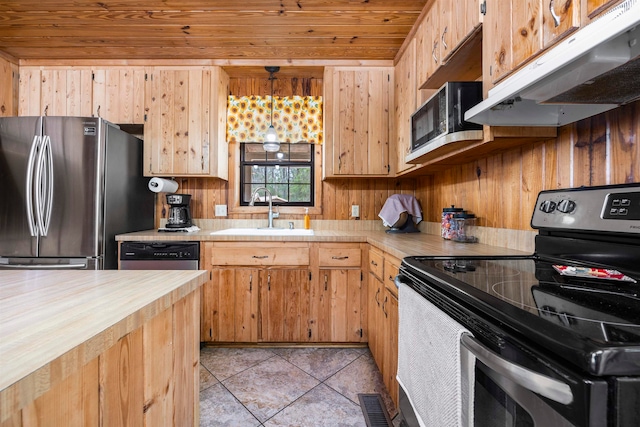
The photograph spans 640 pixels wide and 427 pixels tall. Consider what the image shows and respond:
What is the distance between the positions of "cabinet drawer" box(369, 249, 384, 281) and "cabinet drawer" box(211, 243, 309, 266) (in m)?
0.49

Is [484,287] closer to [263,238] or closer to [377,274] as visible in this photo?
[377,274]

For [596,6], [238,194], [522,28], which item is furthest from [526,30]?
[238,194]

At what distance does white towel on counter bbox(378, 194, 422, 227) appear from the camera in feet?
8.26

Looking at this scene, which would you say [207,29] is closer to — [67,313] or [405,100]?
[405,100]

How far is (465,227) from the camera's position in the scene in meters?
1.94

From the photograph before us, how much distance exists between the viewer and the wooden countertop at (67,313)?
16.7 inches

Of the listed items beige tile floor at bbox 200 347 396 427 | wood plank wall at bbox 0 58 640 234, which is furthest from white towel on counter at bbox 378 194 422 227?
beige tile floor at bbox 200 347 396 427

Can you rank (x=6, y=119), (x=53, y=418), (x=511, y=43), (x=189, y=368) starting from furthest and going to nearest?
(x=6, y=119), (x=511, y=43), (x=189, y=368), (x=53, y=418)

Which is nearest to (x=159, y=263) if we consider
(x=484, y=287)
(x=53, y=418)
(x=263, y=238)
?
(x=263, y=238)

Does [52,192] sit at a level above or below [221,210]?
above

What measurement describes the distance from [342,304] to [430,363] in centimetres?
160

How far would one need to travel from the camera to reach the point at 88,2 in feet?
6.58

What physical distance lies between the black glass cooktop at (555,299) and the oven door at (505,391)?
61mm

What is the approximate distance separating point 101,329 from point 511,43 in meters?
1.46
